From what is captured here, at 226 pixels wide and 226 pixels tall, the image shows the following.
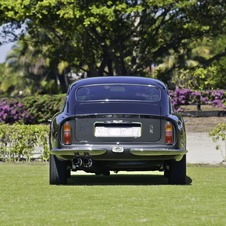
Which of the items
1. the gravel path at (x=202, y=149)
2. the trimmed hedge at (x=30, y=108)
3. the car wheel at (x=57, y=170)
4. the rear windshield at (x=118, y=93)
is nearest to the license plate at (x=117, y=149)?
the rear windshield at (x=118, y=93)

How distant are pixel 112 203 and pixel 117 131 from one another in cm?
140

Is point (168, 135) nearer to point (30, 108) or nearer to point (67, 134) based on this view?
point (67, 134)

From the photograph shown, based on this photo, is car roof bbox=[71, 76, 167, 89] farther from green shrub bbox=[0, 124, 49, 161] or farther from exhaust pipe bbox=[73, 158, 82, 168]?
green shrub bbox=[0, 124, 49, 161]

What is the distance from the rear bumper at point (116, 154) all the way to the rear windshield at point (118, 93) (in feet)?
2.90

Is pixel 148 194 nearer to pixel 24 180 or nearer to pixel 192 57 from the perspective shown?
pixel 24 180

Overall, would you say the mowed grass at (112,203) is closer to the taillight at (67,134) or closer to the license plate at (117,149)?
the license plate at (117,149)

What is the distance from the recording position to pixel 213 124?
21797 mm

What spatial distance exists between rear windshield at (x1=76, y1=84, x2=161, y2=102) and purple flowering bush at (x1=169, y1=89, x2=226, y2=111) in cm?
1453

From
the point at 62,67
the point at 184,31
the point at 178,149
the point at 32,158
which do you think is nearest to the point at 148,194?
the point at 178,149

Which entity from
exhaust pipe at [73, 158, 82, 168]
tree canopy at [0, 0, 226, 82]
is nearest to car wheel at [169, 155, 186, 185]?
exhaust pipe at [73, 158, 82, 168]

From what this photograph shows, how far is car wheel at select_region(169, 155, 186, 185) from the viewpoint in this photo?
24.1 ft

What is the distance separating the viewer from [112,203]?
5527 millimetres

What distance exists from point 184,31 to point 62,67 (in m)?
44.3

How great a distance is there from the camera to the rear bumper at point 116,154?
6586 mm
